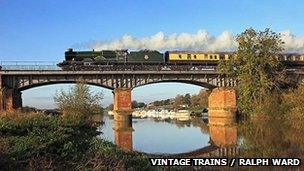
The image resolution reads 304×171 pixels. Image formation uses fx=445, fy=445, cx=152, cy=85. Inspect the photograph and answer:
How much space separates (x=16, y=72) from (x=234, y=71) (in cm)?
3715

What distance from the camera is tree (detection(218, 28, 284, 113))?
2889 inches

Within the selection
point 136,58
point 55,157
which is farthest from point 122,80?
point 55,157

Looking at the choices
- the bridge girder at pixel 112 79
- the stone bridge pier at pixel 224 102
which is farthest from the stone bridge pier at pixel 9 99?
the stone bridge pier at pixel 224 102

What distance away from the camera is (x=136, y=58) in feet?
266

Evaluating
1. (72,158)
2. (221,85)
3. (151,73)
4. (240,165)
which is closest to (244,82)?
(221,85)

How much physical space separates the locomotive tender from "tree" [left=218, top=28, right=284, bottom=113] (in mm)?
6237

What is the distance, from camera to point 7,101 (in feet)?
227

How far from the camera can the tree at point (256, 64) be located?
2889 inches

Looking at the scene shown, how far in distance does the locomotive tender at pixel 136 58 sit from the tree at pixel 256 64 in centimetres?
624

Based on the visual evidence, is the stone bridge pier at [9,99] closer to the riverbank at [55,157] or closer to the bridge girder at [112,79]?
the bridge girder at [112,79]

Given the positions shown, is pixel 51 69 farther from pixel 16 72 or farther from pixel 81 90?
pixel 81 90

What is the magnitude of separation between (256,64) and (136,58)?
70.4ft
